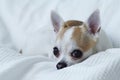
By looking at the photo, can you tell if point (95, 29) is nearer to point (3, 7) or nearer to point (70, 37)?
point (70, 37)

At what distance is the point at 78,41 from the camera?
2.68ft

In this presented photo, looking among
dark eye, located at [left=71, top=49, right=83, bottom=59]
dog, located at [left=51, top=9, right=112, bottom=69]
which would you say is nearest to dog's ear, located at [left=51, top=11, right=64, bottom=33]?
dog, located at [left=51, top=9, right=112, bottom=69]

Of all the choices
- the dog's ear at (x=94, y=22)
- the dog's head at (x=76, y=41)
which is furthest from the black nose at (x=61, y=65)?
the dog's ear at (x=94, y=22)

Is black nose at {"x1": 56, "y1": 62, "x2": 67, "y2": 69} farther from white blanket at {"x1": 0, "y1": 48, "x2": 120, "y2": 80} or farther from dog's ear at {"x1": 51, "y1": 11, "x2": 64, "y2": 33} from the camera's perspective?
dog's ear at {"x1": 51, "y1": 11, "x2": 64, "y2": 33}

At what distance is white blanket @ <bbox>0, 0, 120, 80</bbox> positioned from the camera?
0.69 metres

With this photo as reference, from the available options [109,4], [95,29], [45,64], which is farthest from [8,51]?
[109,4]

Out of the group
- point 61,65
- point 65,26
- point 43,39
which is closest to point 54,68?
point 61,65

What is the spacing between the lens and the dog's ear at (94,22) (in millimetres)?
828

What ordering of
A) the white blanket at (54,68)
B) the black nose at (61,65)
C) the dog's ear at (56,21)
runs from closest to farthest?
1. the white blanket at (54,68)
2. the black nose at (61,65)
3. the dog's ear at (56,21)

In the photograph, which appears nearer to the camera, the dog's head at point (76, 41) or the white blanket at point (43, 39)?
the white blanket at point (43, 39)

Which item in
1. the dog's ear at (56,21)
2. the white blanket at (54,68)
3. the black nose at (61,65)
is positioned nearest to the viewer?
the white blanket at (54,68)

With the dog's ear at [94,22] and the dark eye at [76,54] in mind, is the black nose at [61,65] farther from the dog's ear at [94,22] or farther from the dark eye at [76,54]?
the dog's ear at [94,22]

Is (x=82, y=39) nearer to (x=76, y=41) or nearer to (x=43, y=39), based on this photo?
(x=76, y=41)

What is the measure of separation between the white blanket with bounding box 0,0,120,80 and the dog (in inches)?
1.9
